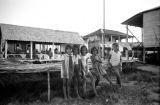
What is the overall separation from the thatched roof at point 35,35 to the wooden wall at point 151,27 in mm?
9086

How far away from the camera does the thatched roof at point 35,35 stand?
14016 millimetres

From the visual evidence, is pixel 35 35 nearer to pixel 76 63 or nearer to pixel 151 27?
pixel 151 27

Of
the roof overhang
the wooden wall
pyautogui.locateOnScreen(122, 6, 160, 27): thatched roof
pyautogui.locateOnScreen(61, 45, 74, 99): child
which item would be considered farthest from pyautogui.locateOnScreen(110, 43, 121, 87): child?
the roof overhang

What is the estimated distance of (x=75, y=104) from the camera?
3.93 metres

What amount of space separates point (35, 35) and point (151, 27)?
40.0 feet

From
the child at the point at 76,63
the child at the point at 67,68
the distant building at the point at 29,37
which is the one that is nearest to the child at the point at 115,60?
the child at the point at 76,63

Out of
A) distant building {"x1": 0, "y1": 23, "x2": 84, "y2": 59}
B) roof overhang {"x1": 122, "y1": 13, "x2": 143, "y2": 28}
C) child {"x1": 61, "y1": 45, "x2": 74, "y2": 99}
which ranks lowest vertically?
child {"x1": 61, "y1": 45, "x2": 74, "y2": 99}

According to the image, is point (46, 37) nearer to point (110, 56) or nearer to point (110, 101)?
point (110, 56)

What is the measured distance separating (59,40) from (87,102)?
13.3 metres

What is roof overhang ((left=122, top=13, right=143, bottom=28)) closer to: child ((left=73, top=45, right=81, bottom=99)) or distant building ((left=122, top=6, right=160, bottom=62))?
distant building ((left=122, top=6, right=160, bottom=62))

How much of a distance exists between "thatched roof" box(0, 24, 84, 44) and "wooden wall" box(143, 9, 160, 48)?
909 cm

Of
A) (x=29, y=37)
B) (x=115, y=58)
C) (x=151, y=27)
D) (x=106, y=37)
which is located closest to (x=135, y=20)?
(x=151, y=27)

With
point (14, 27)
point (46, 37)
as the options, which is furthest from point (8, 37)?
point (46, 37)

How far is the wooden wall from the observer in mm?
9795
